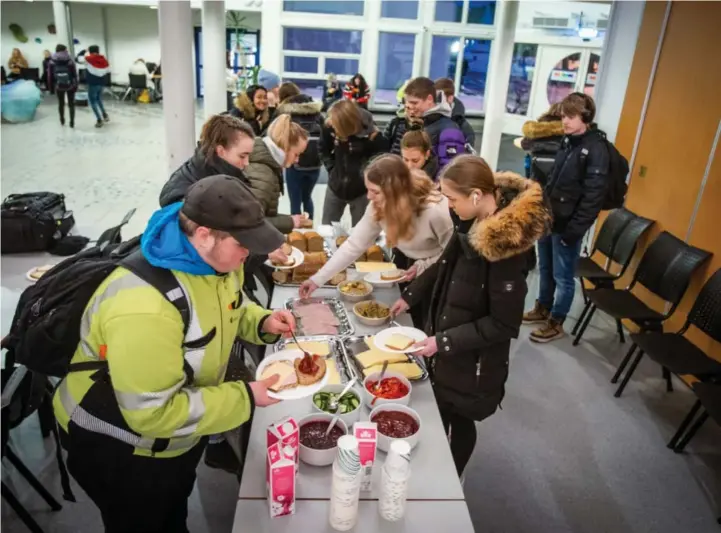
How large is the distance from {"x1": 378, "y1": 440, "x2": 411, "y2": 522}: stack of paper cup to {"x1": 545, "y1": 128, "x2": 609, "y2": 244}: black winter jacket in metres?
2.88

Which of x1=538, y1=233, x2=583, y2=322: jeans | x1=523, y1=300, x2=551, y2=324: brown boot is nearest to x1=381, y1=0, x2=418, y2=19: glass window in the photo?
x1=538, y1=233, x2=583, y2=322: jeans

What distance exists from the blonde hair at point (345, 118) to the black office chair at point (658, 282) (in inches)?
85.3

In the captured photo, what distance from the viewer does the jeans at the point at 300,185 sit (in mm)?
5258

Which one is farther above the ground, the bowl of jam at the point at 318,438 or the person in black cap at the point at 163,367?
the person in black cap at the point at 163,367

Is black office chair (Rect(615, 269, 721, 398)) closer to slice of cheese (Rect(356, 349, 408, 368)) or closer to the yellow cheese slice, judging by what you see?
the yellow cheese slice

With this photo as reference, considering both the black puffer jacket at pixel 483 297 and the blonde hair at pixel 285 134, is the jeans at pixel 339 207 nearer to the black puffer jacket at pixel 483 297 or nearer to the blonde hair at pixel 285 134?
the blonde hair at pixel 285 134

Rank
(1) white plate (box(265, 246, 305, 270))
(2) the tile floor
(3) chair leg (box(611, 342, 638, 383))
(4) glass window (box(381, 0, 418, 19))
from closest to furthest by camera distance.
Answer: (2) the tile floor → (1) white plate (box(265, 246, 305, 270)) → (3) chair leg (box(611, 342, 638, 383)) → (4) glass window (box(381, 0, 418, 19))

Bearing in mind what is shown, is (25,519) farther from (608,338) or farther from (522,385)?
(608,338)

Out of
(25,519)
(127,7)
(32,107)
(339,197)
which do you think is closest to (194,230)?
(25,519)

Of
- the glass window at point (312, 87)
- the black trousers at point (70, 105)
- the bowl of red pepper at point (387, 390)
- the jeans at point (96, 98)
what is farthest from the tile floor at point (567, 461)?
the glass window at point (312, 87)

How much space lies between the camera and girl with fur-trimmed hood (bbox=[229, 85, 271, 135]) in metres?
5.33

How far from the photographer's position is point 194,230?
4.69 ft

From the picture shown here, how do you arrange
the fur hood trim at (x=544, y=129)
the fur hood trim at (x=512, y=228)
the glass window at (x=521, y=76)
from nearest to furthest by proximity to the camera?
the fur hood trim at (x=512, y=228) → the fur hood trim at (x=544, y=129) → the glass window at (x=521, y=76)

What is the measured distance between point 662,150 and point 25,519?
4657 millimetres
